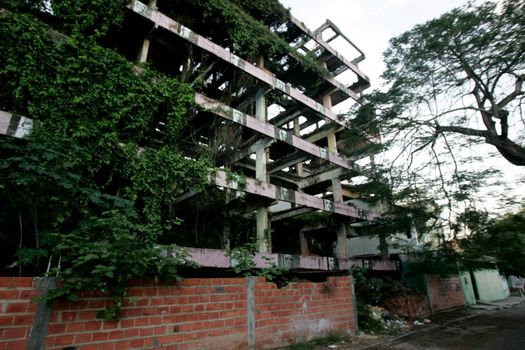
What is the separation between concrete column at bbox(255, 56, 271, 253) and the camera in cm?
1027

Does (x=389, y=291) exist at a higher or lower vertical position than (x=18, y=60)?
lower

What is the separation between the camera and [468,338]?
7027 mm

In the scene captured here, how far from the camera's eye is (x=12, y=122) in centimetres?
636

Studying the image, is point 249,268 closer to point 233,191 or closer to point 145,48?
point 233,191

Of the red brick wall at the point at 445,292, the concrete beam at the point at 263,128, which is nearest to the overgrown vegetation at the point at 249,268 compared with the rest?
the concrete beam at the point at 263,128

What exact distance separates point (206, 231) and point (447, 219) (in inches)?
328

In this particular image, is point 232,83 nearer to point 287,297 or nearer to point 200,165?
point 200,165

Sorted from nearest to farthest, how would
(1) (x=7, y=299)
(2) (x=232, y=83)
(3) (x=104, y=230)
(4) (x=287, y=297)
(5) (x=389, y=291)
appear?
(1) (x=7, y=299)
(3) (x=104, y=230)
(4) (x=287, y=297)
(5) (x=389, y=291)
(2) (x=232, y=83)

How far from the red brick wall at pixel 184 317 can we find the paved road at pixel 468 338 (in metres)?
1.81

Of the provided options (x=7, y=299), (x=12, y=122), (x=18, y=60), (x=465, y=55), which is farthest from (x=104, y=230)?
(x=465, y=55)

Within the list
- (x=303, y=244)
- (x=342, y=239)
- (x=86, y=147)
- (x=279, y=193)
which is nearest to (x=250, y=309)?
(x=86, y=147)

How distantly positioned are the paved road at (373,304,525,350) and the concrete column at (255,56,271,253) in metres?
4.96

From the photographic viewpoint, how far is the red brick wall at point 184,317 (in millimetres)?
2697

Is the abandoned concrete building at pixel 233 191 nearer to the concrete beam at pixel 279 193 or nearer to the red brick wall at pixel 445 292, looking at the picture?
the concrete beam at pixel 279 193
